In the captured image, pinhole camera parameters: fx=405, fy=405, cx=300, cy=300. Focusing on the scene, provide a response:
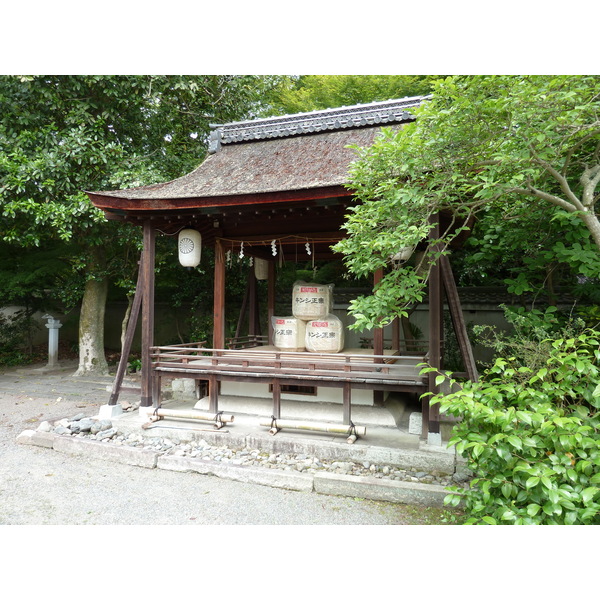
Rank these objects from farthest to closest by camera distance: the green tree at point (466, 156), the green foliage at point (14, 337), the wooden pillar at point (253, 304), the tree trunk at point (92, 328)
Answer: the green foliage at point (14, 337) → the tree trunk at point (92, 328) → the wooden pillar at point (253, 304) → the green tree at point (466, 156)

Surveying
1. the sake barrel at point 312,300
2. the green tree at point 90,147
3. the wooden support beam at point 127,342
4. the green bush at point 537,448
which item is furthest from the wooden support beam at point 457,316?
the green tree at point 90,147

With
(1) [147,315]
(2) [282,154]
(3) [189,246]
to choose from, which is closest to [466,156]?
(2) [282,154]

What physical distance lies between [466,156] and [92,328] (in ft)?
31.4

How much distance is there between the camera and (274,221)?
6.39 m

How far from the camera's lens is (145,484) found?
439 cm

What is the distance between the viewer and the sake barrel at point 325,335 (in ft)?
20.1

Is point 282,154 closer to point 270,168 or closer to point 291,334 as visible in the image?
point 270,168

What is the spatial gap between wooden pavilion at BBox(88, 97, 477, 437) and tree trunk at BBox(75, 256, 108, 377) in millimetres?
4609

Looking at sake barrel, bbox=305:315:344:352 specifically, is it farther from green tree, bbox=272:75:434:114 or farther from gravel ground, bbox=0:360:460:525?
green tree, bbox=272:75:434:114

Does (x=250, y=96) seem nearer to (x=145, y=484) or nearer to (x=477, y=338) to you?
(x=477, y=338)

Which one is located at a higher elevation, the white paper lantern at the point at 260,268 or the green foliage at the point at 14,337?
the white paper lantern at the point at 260,268

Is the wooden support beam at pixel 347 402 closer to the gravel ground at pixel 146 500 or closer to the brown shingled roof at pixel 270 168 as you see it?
the gravel ground at pixel 146 500

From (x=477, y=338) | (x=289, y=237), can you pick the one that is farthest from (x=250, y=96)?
(x=477, y=338)

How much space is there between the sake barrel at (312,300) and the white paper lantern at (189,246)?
1.65 metres
